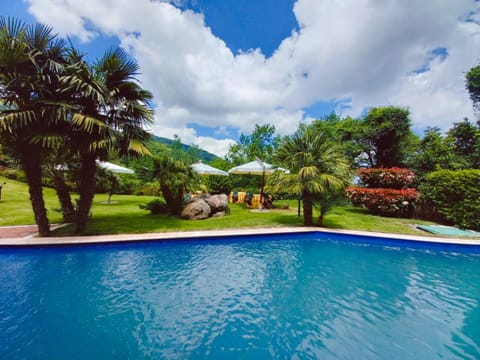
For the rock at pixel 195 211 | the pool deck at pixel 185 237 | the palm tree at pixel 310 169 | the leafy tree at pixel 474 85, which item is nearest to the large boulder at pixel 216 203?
the rock at pixel 195 211

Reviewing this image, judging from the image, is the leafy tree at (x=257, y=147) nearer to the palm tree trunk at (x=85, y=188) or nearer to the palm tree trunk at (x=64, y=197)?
the palm tree trunk at (x=64, y=197)

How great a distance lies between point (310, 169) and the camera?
768 cm

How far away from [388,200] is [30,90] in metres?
15.3

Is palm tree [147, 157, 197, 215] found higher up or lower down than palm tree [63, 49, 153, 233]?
lower down

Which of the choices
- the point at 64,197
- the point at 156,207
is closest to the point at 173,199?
the point at 156,207

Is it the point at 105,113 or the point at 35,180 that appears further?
the point at 105,113

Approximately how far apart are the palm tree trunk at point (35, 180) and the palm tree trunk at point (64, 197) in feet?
6.26

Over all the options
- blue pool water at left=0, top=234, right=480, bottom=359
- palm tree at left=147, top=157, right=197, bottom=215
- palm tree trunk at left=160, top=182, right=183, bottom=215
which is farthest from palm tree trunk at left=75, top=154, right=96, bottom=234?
palm tree trunk at left=160, top=182, right=183, bottom=215

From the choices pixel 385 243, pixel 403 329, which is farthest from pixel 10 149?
pixel 385 243

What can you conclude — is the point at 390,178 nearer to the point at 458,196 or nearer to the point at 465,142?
the point at 458,196

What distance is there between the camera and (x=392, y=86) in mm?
12867

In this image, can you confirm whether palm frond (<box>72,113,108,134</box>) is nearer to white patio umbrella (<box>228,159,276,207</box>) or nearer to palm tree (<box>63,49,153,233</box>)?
palm tree (<box>63,49,153,233</box>)

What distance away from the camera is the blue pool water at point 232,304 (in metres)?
2.67

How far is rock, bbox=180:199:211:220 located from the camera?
9258 millimetres
